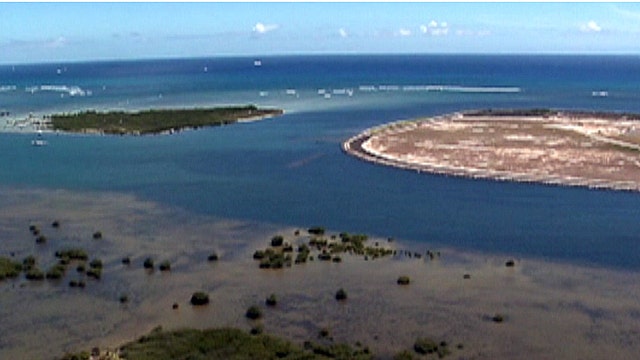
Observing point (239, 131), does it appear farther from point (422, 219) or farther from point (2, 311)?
point (2, 311)

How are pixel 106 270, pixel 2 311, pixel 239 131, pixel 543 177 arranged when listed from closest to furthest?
pixel 2 311, pixel 106 270, pixel 543 177, pixel 239 131

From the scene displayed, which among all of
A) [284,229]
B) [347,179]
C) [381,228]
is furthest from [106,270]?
[347,179]

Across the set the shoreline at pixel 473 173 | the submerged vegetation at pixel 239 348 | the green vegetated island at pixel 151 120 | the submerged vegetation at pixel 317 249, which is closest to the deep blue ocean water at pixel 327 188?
the shoreline at pixel 473 173

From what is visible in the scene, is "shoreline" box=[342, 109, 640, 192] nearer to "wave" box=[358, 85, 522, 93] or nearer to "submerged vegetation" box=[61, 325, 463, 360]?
"submerged vegetation" box=[61, 325, 463, 360]

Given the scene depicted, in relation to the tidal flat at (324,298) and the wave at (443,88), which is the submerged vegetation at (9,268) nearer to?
the tidal flat at (324,298)

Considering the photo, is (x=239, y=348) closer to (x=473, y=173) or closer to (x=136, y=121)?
(x=473, y=173)

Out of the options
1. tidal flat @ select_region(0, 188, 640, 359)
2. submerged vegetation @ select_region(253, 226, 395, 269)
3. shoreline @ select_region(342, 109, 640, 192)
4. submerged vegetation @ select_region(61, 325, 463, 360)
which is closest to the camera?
submerged vegetation @ select_region(61, 325, 463, 360)

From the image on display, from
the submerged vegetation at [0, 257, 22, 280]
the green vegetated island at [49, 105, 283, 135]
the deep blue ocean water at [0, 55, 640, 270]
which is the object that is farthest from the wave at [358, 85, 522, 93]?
the submerged vegetation at [0, 257, 22, 280]

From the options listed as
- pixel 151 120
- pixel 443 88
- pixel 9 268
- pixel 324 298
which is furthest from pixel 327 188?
pixel 443 88
